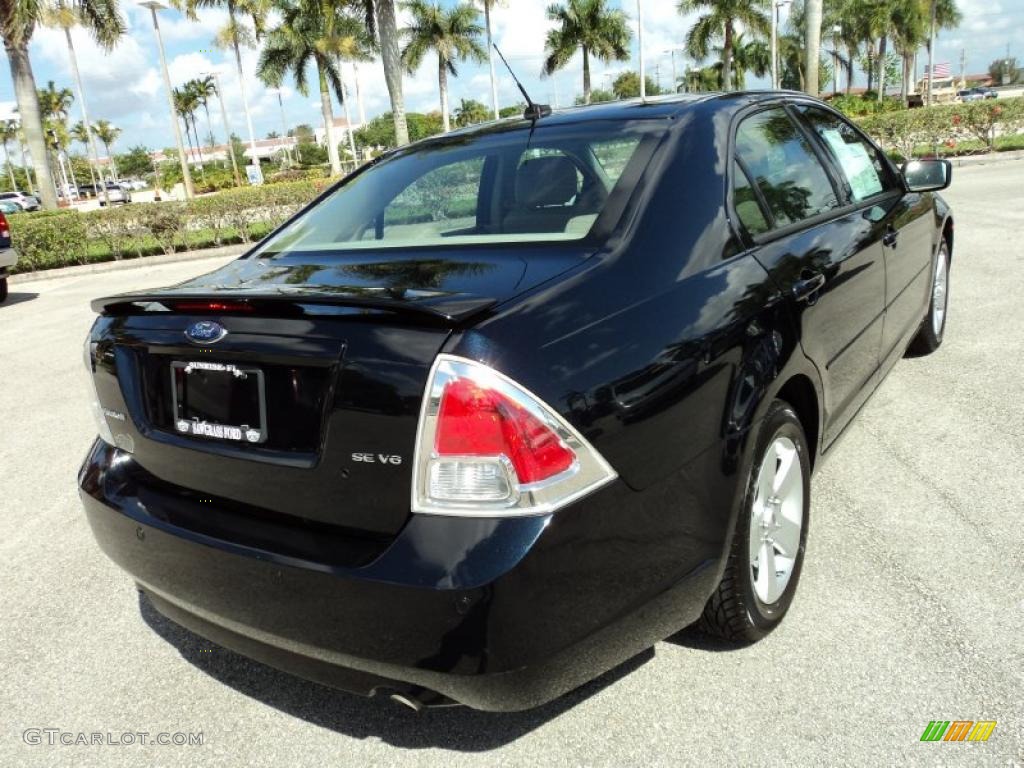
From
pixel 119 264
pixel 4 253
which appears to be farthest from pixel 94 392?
pixel 119 264

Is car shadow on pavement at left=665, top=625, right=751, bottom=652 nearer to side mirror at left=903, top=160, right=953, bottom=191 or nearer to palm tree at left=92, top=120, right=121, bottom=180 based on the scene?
side mirror at left=903, top=160, right=953, bottom=191

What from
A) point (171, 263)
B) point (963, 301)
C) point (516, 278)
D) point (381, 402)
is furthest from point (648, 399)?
point (171, 263)

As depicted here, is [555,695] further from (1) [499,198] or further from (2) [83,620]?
(2) [83,620]

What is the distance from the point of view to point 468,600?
1674 millimetres

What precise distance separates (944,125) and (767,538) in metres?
22.0

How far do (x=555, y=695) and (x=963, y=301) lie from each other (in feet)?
19.2

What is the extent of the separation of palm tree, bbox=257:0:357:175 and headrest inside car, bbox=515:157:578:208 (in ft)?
111

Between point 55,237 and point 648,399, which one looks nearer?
point 648,399

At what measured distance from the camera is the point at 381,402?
1.76 meters

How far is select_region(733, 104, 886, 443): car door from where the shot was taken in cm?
260

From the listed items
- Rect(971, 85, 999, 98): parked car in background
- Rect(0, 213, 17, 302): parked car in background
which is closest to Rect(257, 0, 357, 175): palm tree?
Rect(0, 213, 17, 302): parked car in background

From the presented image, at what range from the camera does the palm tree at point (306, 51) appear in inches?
1385

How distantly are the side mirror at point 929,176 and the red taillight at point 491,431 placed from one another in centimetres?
315

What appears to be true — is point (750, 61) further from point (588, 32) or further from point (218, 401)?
point (218, 401)
